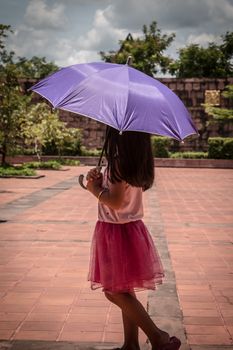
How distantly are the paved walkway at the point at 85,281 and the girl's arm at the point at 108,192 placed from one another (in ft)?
3.38

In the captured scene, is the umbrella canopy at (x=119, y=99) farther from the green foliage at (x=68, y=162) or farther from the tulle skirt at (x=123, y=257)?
the green foliage at (x=68, y=162)

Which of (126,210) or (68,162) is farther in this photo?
(68,162)

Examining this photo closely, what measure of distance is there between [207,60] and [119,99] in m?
33.5

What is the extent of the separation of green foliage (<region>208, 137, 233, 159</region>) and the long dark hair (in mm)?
20335

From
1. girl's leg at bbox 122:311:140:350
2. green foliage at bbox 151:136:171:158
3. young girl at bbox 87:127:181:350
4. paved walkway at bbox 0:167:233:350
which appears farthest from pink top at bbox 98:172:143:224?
green foliage at bbox 151:136:171:158

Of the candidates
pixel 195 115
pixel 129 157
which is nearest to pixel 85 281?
pixel 129 157

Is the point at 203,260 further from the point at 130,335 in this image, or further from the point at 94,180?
the point at 94,180

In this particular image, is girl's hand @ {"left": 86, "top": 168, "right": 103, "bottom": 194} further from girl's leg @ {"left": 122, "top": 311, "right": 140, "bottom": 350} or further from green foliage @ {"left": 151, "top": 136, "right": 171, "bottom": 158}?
green foliage @ {"left": 151, "top": 136, "right": 171, "bottom": 158}

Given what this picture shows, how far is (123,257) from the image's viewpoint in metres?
2.57

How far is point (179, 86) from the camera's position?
26.8m

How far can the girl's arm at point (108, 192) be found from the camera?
2.45 meters

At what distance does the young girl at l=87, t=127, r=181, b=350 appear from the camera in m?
2.45

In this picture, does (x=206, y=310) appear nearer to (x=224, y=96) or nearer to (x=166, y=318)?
(x=166, y=318)

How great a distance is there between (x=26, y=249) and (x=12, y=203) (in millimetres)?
3728
